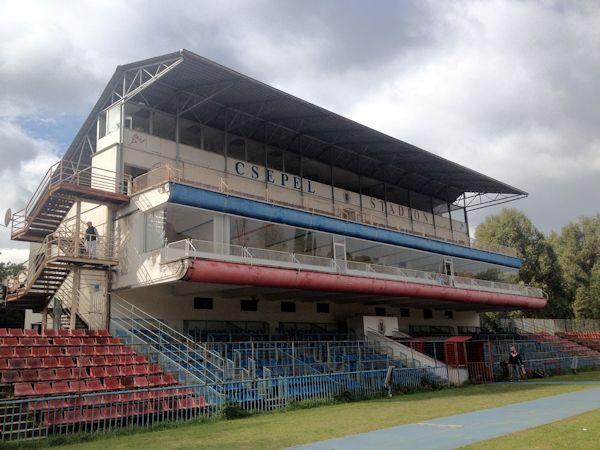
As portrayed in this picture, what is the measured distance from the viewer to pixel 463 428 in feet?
39.0

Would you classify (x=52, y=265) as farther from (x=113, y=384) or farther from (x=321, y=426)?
(x=321, y=426)

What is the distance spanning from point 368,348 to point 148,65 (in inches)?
679

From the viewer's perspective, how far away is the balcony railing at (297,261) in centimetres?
2064

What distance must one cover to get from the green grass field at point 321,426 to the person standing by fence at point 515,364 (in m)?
6.37

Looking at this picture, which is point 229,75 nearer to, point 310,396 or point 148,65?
point 148,65

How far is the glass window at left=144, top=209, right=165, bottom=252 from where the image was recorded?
21.6m

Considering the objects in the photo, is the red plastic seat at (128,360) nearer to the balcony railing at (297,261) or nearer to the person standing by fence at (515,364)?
the balcony railing at (297,261)

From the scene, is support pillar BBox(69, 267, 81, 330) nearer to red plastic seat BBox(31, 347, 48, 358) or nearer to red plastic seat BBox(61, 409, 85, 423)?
red plastic seat BBox(31, 347, 48, 358)

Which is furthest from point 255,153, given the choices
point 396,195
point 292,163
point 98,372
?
point 98,372

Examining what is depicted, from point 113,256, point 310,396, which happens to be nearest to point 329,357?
point 310,396

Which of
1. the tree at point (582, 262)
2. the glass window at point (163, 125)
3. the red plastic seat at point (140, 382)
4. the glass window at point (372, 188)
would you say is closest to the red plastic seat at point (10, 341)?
the red plastic seat at point (140, 382)

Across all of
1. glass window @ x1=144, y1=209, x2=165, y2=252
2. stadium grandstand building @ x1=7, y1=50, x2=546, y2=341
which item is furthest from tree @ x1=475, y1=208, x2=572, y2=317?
glass window @ x1=144, y1=209, x2=165, y2=252

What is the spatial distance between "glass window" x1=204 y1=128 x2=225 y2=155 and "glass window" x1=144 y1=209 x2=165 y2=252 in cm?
780

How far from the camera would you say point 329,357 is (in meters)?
22.4
